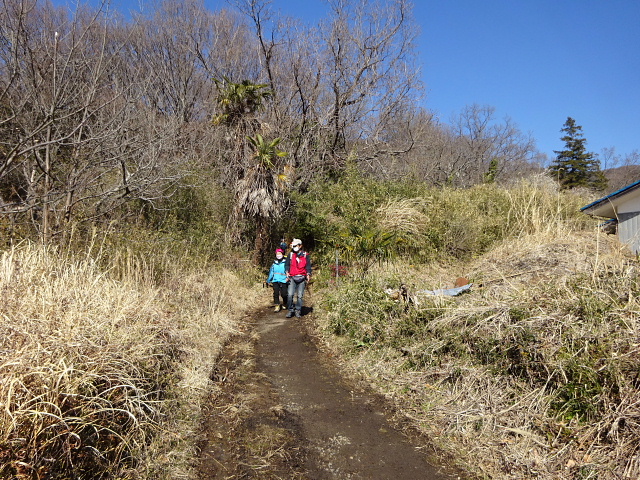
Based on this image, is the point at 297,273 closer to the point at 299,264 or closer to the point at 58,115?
the point at 299,264

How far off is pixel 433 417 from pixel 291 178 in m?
11.2

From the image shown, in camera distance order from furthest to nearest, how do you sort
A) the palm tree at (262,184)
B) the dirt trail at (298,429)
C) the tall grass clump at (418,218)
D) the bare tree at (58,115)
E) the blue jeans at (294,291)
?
1. the palm tree at (262,184)
2. the tall grass clump at (418,218)
3. the blue jeans at (294,291)
4. the bare tree at (58,115)
5. the dirt trail at (298,429)

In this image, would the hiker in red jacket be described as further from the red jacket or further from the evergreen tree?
the evergreen tree

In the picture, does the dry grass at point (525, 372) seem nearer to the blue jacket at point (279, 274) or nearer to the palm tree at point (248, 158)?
the blue jacket at point (279, 274)

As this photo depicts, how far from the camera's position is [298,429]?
4074mm

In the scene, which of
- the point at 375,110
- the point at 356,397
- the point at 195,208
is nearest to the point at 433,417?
the point at 356,397

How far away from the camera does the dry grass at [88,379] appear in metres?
2.79

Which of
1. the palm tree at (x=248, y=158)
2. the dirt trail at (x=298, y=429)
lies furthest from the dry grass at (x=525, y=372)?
the palm tree at (x=248, y=158)

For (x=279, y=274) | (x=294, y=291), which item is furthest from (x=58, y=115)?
(x=294, y=291)

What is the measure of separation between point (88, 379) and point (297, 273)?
5574 mm

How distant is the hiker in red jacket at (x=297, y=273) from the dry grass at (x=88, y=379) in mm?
3198

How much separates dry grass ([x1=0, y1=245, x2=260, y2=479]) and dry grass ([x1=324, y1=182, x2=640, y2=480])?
7.62 feet

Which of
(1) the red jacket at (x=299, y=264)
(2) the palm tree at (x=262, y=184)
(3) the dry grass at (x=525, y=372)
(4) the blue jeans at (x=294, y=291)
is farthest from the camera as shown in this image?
(2) the palm tree at (x=262, y=184)

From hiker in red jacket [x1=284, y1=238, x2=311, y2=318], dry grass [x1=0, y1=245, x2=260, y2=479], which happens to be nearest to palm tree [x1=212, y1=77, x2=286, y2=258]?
hiker in red jacket [x1=284, y1=238, x2=311, y2=318]
